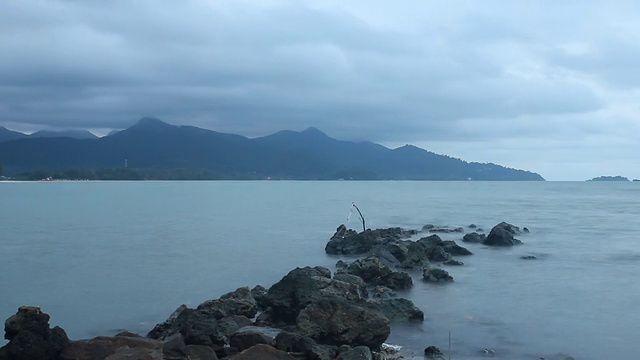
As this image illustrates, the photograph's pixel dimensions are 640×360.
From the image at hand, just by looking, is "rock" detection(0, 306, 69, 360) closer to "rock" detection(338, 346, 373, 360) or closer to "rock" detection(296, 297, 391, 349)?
"rock" detection(296, 297, 391, 349)

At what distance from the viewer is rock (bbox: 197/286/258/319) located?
52.8 feet

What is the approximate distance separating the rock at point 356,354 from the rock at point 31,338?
16.9 ft

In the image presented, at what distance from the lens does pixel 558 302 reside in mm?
20406

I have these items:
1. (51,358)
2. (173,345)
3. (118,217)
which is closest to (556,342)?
(173,345)

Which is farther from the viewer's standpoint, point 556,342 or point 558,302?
point 558,302

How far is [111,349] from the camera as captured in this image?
11.5m

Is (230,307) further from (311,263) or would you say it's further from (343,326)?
(311,263)

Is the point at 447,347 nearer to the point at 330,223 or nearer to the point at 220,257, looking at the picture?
the point at 220,257

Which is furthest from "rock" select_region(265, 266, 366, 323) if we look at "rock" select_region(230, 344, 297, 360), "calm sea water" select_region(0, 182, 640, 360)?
"rock" select_region(230, 344, 297, 360)

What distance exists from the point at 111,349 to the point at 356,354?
14.8ft

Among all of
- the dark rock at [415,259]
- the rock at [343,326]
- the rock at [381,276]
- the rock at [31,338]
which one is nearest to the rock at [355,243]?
the dark rock at [415,259]

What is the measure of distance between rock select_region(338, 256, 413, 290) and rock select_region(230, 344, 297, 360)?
36.1ft

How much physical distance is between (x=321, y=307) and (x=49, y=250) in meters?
26.1

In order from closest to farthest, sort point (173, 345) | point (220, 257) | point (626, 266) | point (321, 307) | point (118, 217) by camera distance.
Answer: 1. point (173, 345)
2. point (321, 307)
3. point (626, 266)
4. point (220, 257)
5. point (118, 217)
